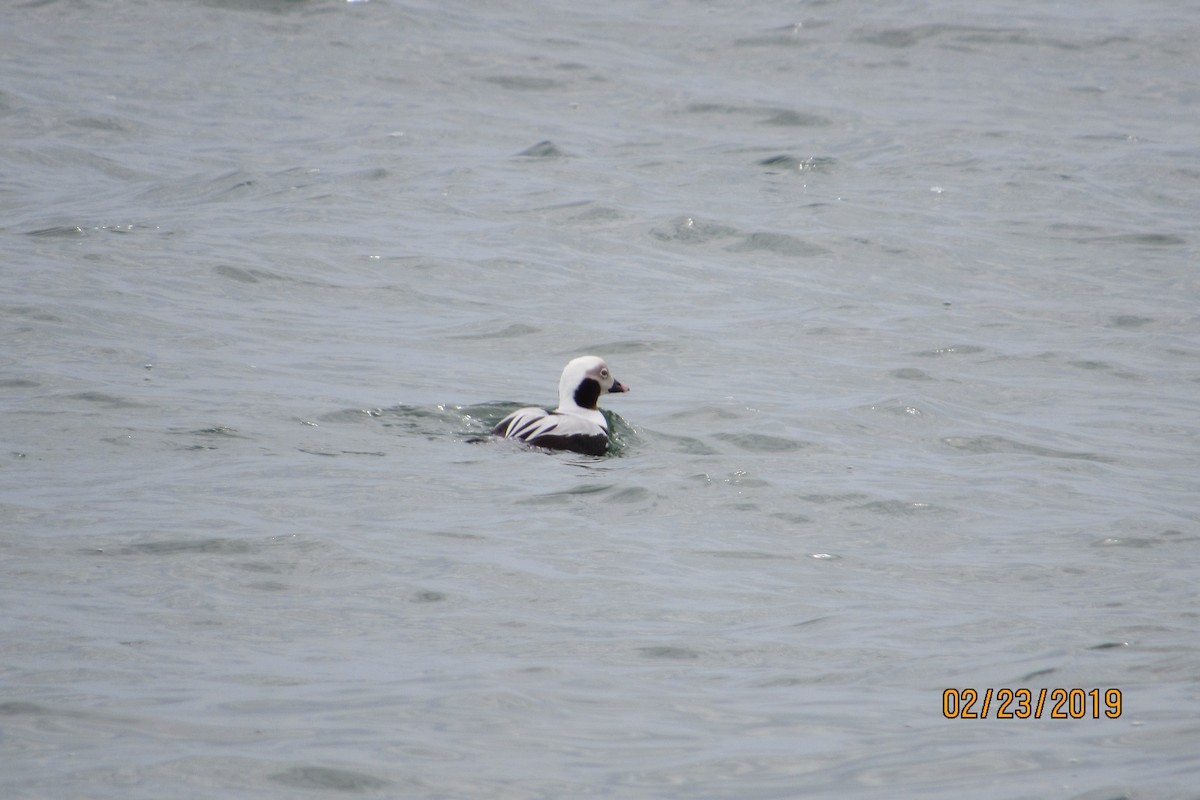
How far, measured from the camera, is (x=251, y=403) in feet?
36.0

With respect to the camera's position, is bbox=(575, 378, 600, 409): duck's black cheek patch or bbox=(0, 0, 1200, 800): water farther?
bbox=(575, 378, 600, 409): duck's black cheek patch

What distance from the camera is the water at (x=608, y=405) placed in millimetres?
5750

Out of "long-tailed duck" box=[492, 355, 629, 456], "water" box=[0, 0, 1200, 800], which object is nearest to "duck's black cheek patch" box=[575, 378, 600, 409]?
"long-tailed duck" box=[492, 355, 629, 456]

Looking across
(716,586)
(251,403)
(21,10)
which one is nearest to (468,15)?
(21,10)

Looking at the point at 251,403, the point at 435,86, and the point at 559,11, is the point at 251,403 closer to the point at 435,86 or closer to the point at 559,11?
the point at 435,86

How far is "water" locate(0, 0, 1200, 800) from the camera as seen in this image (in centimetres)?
575

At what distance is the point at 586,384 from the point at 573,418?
0.41 meters
